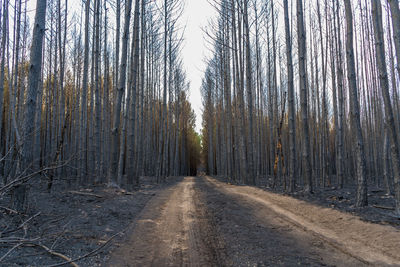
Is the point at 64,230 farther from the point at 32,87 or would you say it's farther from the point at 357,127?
the point at 357,127

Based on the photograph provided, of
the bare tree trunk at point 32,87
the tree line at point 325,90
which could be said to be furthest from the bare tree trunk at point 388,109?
the bare tree trunk at point 32,87

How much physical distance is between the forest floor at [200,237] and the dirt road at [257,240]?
1 centimetres

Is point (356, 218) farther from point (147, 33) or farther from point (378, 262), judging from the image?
point (147, 33)

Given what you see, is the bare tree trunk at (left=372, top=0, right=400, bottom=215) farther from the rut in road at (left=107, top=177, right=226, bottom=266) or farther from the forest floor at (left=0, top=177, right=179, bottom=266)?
the forest floor at (left=0, top=177, right=179, bottom=266)

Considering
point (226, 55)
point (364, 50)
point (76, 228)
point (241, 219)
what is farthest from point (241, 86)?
point (76, 228)

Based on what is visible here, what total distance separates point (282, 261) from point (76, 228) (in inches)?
127

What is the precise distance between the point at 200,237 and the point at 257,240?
2.83 feet

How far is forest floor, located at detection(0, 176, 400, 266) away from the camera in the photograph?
318 centimetres

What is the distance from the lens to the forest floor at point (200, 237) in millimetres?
3176

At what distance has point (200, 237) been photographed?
4184mm

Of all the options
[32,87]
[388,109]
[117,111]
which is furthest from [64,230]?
[117,111]

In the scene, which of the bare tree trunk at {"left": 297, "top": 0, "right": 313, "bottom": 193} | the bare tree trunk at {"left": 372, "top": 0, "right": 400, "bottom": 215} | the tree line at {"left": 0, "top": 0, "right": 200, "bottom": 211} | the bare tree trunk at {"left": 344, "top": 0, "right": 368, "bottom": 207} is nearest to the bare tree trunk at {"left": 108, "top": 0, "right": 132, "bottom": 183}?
the tree line at {"left": 0, "top": 0, "right": 200, "bottom": 211}

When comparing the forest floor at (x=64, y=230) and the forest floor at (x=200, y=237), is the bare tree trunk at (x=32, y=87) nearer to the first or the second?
the forest floor at (x=64, y=230)

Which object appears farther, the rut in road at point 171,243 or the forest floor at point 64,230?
the rut in road at point 171,243
